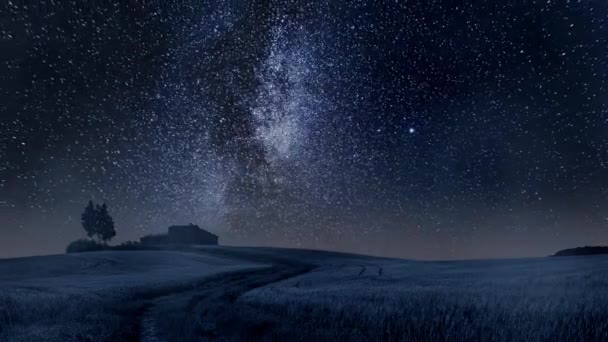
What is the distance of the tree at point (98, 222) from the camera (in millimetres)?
75750

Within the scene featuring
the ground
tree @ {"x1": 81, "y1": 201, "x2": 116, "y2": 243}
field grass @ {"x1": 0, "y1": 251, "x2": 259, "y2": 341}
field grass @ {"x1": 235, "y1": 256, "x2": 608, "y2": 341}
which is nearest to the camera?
field grass @ {"x1": 235, "y1": 256, "x2": 608, "y2": 341}

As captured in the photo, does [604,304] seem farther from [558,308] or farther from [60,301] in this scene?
[60,301]

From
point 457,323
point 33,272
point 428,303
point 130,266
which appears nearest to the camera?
point 457,323

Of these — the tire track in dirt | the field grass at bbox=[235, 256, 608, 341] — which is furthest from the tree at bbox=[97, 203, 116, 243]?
the field grass at bbox=[235, 256, 608, 341]

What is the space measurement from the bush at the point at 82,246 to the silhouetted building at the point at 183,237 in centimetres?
1180

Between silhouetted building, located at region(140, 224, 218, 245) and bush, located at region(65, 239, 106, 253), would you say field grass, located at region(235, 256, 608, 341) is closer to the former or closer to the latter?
bush, located at region(65, 239, 106, 253)

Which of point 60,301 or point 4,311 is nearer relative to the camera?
point 4,311

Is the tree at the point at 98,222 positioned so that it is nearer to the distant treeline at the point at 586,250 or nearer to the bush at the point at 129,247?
the bush at the point at 129,247

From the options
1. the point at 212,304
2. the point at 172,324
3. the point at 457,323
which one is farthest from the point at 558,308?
the point at 212,304

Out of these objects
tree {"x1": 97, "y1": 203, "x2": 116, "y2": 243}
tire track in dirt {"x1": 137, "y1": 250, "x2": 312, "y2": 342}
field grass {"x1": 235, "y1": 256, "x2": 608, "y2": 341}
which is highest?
tree {"x1": 97, "y1": 203, "x2": 116, "y2": 243}

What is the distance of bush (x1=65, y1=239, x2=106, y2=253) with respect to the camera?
66.8m

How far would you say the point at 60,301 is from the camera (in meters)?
15.5

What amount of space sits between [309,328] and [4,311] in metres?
8.86

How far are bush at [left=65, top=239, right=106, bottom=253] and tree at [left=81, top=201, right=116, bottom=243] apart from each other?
6.33 meters
